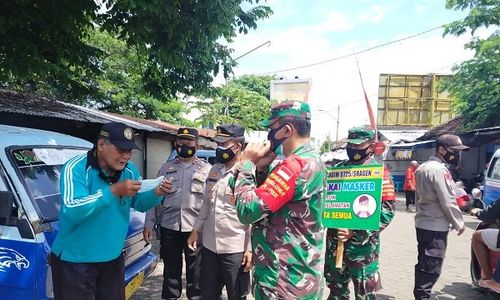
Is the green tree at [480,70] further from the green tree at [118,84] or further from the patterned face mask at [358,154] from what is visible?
the patterned face mask at [358,154]

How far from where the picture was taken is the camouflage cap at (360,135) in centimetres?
348

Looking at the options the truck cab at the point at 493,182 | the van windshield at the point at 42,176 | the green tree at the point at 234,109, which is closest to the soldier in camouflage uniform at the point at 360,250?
the van windshield at the point at 42,176

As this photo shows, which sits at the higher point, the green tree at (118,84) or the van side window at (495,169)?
the green tree at (118,84)

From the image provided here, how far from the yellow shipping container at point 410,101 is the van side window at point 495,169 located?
18.0 m

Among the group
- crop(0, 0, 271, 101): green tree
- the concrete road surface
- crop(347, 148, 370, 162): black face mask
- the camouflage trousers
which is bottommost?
the concrete road surface

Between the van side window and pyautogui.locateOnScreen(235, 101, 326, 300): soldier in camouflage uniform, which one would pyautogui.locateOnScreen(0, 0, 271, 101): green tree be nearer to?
pyautogui.locateOnScreen(235, 101, 326, 300): soldier in camouflage uniform

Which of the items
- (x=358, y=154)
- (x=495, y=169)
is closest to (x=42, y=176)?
(x=358, y=154)

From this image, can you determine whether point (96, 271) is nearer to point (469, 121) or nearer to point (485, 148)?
point (469, 121)

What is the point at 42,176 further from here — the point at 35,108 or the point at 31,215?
the point at 35,108

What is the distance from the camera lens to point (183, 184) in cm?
435

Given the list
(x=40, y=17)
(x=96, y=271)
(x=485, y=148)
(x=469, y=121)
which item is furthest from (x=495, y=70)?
(x=96, y=271)

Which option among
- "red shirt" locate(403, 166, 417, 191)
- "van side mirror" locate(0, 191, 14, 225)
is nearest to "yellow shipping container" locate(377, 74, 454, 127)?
"red shirt" locate(403, 166, 417, 191)

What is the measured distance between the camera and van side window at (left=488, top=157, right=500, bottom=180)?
8.30 metres

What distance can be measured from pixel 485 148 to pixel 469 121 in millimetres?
3644
